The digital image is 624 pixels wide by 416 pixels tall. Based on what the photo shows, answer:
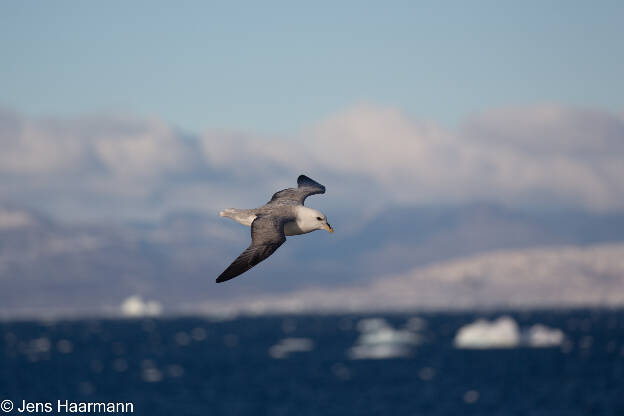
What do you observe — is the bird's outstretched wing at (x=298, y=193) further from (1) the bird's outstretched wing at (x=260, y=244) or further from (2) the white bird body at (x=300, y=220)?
(1) the bird's outstretched wing at (x=260, y=244)

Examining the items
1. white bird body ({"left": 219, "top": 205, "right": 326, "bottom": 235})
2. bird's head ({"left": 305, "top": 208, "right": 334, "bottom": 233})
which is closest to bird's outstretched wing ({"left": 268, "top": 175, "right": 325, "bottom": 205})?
white bird body ({"left": 219, "top": 205, "right": 326, "bottom": 235})

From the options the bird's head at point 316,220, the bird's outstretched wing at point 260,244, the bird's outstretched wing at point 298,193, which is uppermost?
the bird's outstretched wing at point 298,193

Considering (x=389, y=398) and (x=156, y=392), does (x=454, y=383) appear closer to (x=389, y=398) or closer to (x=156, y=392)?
(x=389, y=398)

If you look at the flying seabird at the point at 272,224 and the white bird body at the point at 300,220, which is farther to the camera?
the white bird body at the point at 300,220

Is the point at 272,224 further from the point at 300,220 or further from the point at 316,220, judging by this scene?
the point at 316,220

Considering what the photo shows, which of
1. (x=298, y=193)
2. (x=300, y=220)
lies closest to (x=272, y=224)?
(x=300, y=220)

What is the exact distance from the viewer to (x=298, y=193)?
43.2 meters

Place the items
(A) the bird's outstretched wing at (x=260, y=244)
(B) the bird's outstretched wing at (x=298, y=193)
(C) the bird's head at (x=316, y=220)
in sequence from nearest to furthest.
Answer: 1. (A) the bird's outstretched wing at (x=260, y=244)
2. (C) the bird's head at (x=316, y=220)
3. (B) the bird's outstretched wing at (x=298, y=193)

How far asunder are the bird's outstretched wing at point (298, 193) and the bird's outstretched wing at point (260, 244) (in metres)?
3.35

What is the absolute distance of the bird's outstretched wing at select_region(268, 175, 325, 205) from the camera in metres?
41.5

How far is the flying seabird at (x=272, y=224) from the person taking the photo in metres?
34.8

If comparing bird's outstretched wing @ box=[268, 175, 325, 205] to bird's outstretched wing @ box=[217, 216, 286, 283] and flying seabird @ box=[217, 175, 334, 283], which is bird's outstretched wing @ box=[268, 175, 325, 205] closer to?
flying seabird @ box=[217, 175, 334, 283]

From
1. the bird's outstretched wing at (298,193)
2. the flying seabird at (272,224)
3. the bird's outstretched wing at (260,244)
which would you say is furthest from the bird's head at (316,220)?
the bird's outstretched wing at (298,193)

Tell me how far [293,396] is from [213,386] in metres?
22.8
